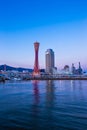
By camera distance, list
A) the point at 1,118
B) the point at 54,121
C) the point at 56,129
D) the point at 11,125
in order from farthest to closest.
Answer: the point at 1,118 < the point at 54,121 < the point at 11,125 < the point at 56,129

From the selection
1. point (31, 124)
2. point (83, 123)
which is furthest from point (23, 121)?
point (83, 123)

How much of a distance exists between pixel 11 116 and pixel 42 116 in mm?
2554

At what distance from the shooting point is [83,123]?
48.1 ft

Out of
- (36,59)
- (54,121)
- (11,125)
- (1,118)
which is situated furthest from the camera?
(36,59)

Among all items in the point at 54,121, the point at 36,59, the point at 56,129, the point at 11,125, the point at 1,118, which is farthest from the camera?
the point at 36,59

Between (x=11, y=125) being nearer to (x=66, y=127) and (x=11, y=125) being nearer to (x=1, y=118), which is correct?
(x=1, y=118)

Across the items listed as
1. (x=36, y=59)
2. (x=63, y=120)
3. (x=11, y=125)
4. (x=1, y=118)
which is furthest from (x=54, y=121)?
(x=36, y=59)

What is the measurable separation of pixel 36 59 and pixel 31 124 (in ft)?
494

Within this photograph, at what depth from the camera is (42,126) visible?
14008 mm

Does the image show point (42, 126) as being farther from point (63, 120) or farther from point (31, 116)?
point (31, 116)

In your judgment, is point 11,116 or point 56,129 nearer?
point 56,129

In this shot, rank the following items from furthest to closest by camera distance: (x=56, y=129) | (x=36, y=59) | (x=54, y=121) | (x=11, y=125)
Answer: (x=36, y=59) → (x=54, y=121) → (x=11, y=125) → (x=56, y=129)

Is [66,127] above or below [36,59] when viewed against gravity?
below

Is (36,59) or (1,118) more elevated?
(36,59)
